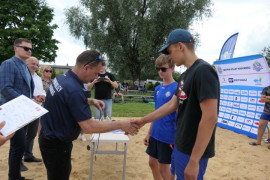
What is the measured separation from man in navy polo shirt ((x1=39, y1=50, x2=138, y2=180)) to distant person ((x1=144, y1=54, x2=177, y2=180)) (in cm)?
81

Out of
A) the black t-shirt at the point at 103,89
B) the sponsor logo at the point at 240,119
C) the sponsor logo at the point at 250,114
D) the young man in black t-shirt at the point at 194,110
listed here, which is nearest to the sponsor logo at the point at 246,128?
the sponsor logo at the point at 240,119

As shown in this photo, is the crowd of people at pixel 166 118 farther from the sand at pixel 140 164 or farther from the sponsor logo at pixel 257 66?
the sponsor logo at pixel 257 66

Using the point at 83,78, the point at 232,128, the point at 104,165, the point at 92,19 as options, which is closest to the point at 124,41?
the point at 92,19

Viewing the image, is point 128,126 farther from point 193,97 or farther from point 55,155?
point 193,97

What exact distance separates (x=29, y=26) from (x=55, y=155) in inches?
1051

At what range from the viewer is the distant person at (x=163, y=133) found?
8.67ft

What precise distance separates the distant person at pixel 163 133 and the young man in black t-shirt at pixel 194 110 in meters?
0.76

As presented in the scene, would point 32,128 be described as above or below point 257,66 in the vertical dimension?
below

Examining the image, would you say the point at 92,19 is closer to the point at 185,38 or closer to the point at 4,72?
the point at 4,72

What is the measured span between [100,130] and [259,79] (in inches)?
262

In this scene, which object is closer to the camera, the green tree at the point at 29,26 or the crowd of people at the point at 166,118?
the crowd of people at the point at 166,118

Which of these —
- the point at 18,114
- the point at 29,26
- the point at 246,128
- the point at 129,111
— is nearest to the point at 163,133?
the point at 18,114

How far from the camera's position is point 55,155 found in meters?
2.01

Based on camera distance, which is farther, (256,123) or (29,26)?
(29,26)
